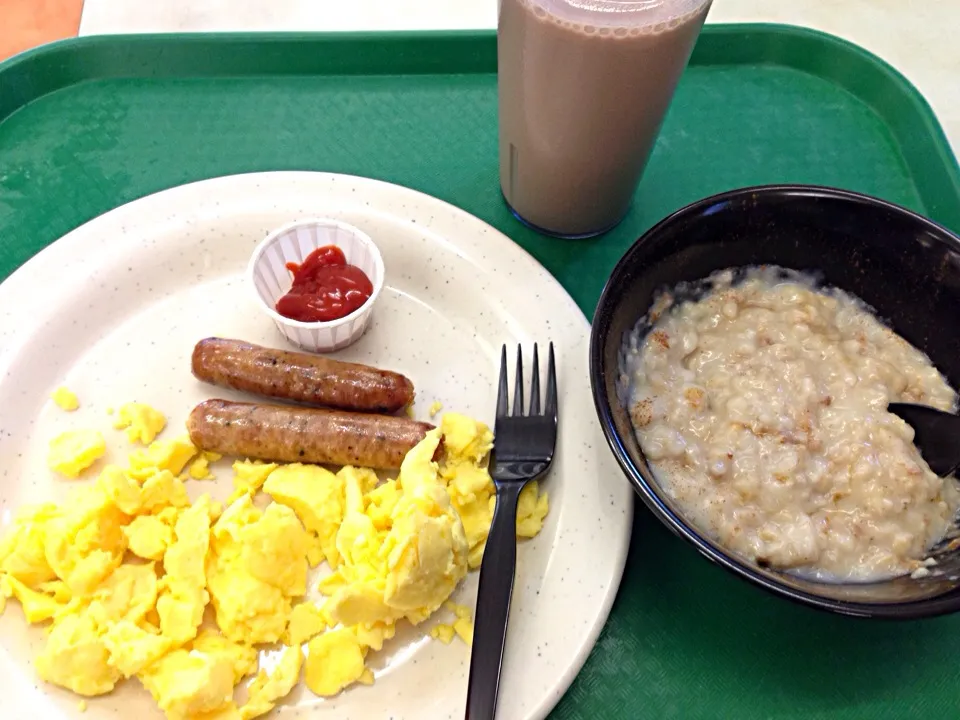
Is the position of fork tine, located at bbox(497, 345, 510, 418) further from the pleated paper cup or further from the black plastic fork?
the pleated paper cup

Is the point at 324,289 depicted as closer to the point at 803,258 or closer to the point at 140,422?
the point at 140,422

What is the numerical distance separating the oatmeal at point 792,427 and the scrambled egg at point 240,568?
372 mm

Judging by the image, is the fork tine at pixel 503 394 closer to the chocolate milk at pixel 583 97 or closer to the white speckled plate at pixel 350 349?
the white speckled plate at pixel 350 349

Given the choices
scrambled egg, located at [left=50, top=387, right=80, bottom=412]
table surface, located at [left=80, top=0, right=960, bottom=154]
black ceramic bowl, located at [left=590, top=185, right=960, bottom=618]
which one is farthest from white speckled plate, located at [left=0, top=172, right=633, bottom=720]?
table surface, located at [left=80, top=0, right=960, bottom=154]

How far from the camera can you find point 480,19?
8.57 ft

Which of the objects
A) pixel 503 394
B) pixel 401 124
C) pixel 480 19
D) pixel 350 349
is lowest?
pixel 350 349

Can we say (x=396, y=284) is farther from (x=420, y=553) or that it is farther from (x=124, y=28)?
(x=124, y=28)

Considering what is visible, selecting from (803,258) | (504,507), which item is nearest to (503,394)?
(504,507)

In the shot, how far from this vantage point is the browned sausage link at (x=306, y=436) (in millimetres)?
1595

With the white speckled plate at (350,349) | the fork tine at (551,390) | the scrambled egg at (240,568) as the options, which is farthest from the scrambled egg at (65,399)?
the fork tine at (551,390)

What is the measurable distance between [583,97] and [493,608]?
1.08 metres

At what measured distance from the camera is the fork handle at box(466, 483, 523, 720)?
4.33 feet

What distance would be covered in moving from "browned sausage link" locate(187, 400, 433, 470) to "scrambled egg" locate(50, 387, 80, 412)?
33cm

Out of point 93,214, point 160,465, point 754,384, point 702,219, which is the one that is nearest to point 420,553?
point 160,465
